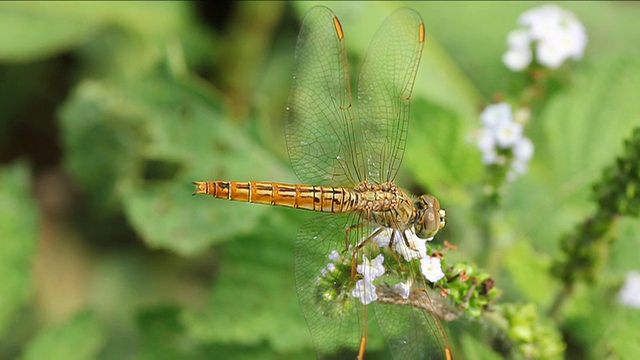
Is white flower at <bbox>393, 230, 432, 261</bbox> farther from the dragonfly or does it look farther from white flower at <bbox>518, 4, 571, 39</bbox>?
white flower at <bbox>518, 4, 571, 39</bbox>


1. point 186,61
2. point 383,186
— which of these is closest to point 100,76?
point 186,61

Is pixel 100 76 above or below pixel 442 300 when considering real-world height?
below

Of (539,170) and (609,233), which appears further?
(539,170)

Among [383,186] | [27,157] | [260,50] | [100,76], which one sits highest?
[383,186]

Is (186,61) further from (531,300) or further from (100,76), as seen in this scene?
(531,300)

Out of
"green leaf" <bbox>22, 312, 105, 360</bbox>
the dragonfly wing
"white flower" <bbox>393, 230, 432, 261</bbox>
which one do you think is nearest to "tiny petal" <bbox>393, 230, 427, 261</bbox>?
"white flower" <bbox>393, 230, 432, 261</bbox>

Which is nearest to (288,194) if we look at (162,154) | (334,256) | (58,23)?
(334,256)

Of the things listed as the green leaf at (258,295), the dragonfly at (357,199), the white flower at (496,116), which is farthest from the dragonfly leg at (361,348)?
the white flower at (496,116)

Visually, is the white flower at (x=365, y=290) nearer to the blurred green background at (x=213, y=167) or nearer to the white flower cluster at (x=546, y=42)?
the blurred green background at (x=213, y=167)
